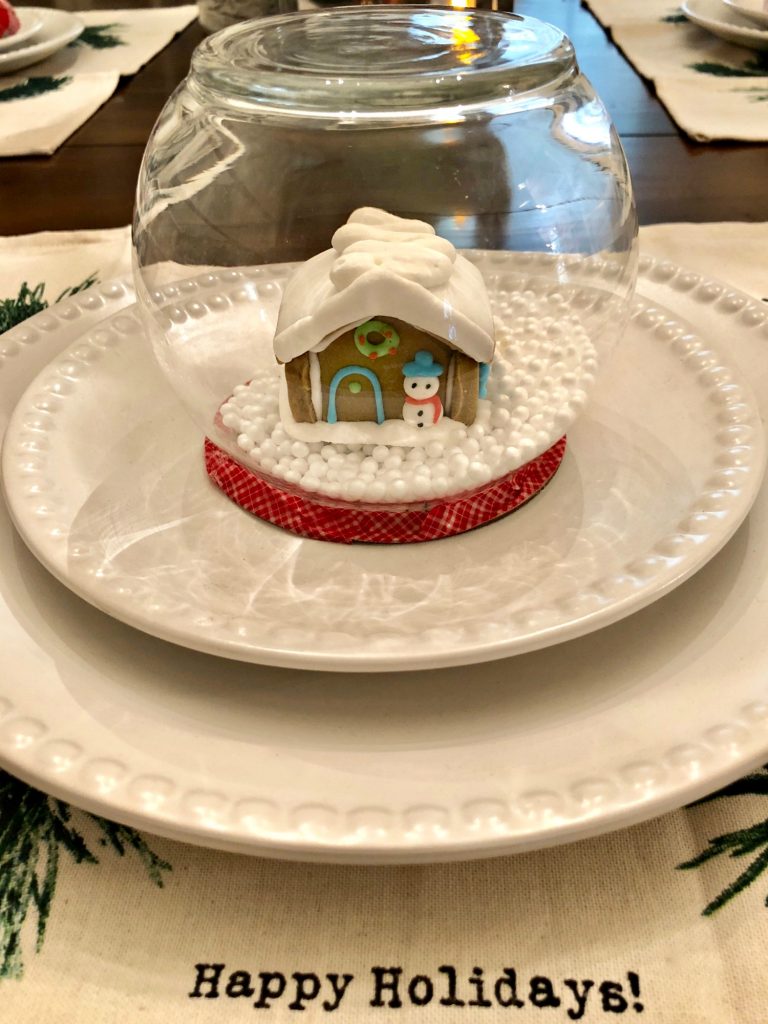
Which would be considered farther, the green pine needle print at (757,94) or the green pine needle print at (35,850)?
the green pine needle print at (757,94)

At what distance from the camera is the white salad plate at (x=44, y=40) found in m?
1.23

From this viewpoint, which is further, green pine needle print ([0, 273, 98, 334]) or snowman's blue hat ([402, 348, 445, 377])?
green pine needle print ([0, 273, 98, 334])

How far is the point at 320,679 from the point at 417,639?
5cm

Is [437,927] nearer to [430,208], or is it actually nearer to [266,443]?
[266,443]

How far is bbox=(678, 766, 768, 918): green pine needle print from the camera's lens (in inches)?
13.2

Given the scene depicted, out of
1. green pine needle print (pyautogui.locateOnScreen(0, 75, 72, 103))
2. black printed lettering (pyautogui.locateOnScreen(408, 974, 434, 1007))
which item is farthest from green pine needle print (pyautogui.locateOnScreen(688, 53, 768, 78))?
black printed lettering (pyautogui.locateOnScreen(408, 974, 434, 1007))

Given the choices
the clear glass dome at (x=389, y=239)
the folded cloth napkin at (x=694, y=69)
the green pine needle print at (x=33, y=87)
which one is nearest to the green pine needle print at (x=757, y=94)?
the folded cloth napkin at (x=694, y=69)

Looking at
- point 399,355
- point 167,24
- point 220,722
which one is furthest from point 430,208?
point 167,24

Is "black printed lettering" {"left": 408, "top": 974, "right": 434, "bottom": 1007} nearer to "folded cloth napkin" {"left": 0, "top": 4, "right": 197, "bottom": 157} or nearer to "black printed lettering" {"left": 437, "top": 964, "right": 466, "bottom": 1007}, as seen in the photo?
"black printed lettering" {"left": 437, "top": 964, "right": 466, "bottom": 1007}

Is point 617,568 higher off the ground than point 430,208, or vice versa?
point 430,208

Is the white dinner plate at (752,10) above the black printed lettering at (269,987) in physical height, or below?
above

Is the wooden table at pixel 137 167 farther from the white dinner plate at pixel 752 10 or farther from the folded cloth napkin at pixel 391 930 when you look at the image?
the folded cloth napkin at pixel 391 930

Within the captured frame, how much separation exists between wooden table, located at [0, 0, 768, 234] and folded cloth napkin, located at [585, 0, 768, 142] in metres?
0.02

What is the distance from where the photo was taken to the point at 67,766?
13.4 inches
